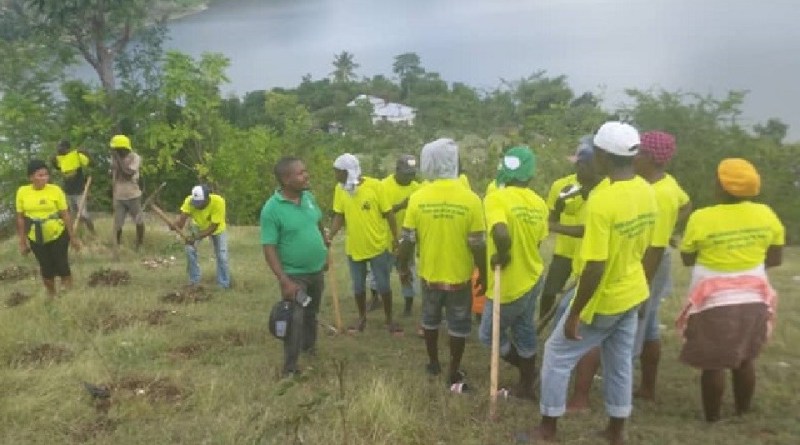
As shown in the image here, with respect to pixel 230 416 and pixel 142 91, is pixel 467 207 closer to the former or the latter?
pixel 230 416

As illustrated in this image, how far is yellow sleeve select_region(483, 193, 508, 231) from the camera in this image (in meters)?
4.72

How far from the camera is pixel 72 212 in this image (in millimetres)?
12445

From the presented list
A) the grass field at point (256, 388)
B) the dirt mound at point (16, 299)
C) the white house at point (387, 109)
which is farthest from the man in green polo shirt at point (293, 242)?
the white house at point (387, 109)

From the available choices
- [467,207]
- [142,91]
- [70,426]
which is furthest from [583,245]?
[142,91]

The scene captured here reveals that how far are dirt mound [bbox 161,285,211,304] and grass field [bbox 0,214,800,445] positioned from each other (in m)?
0.26

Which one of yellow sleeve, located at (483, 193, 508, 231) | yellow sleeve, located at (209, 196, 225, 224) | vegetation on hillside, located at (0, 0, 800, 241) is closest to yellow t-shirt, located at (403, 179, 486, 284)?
yellow sleeve, located at (483, 193, 508, 231)

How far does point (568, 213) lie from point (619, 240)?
1835 mm

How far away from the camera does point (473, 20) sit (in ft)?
291

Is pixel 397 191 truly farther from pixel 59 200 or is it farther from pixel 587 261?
pixel 587 261

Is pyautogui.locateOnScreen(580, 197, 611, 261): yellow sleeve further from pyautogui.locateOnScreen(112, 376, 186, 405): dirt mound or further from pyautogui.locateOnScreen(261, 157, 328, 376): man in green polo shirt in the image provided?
pyautogui.locateOnScreen(112, 376, 186, 405): dirt mound

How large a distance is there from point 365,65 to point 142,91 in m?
51.6

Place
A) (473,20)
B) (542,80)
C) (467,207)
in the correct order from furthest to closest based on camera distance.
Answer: (473,20)
(542,80)
(467,207)

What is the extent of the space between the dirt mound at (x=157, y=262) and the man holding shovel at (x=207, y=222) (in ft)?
5.88

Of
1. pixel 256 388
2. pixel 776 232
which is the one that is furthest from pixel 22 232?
pixel 776 232
